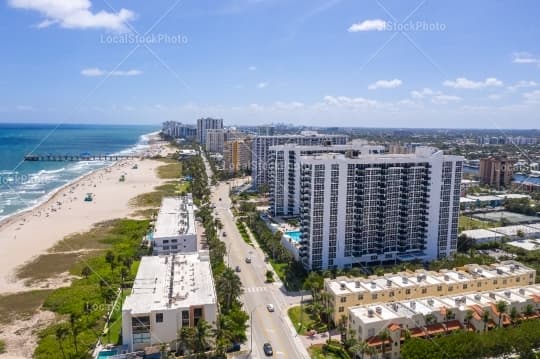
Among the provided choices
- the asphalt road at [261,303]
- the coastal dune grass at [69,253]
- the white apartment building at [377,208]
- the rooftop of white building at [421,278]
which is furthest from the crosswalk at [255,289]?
the coastal dune grass at [69,253]

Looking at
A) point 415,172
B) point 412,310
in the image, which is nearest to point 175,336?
point 412,310

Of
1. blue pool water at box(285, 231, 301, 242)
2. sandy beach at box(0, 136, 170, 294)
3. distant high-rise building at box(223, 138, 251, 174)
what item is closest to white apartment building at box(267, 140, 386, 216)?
blue pool water at box(285, 231, 301, 242)

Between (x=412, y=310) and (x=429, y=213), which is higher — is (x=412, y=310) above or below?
below

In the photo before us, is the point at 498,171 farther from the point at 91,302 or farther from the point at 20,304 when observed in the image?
the point at 20,304

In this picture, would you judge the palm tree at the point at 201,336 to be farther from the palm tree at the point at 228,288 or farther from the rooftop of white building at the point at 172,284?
the palm tree at the point at 228,288

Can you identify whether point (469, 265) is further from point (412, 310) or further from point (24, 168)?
point (24, 168)

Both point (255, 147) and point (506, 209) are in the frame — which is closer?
point (506, 209)
